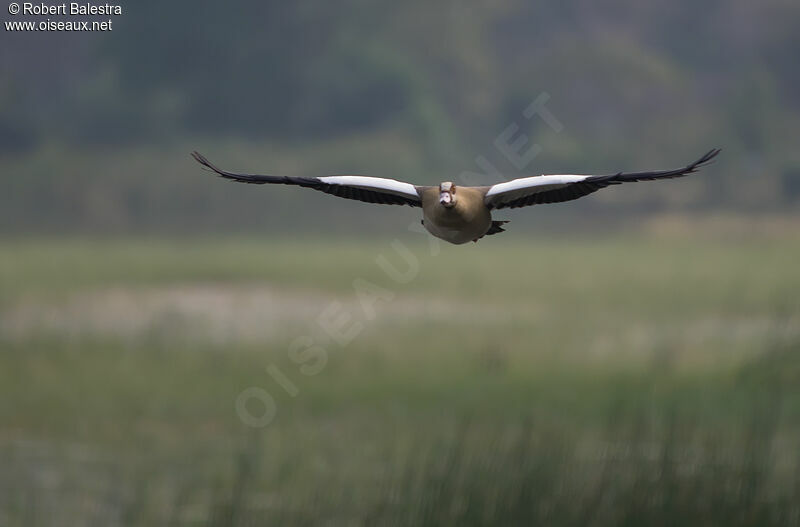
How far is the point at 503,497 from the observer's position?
535 inches

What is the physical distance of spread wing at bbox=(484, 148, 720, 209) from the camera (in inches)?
202

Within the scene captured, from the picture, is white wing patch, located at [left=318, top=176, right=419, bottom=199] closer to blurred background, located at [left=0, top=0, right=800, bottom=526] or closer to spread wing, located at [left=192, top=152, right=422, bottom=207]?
spread wing, located at [left=192, top=152, right=422, bottom=207]

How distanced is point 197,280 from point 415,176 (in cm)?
1601

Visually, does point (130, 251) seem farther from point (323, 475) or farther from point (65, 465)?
point (323, 475)

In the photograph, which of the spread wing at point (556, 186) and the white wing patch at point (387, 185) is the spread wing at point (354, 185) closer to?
the white wing patch at point (387, 185)

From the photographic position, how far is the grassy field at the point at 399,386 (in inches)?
556

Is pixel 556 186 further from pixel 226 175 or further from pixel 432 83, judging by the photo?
pixel 432 83

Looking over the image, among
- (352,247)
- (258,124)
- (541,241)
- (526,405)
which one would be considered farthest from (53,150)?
(526,405)

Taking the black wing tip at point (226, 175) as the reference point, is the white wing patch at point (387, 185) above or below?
below

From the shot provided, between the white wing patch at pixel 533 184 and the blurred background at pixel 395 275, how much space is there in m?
7.32

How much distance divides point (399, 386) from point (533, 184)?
22931 mm

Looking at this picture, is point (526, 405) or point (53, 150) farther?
point (53, 150)

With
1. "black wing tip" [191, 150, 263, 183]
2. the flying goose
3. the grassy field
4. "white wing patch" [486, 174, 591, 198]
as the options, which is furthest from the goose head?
the grassy field

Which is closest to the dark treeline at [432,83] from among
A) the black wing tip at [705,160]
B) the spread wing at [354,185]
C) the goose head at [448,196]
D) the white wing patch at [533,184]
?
the spread wing at [354,185]
